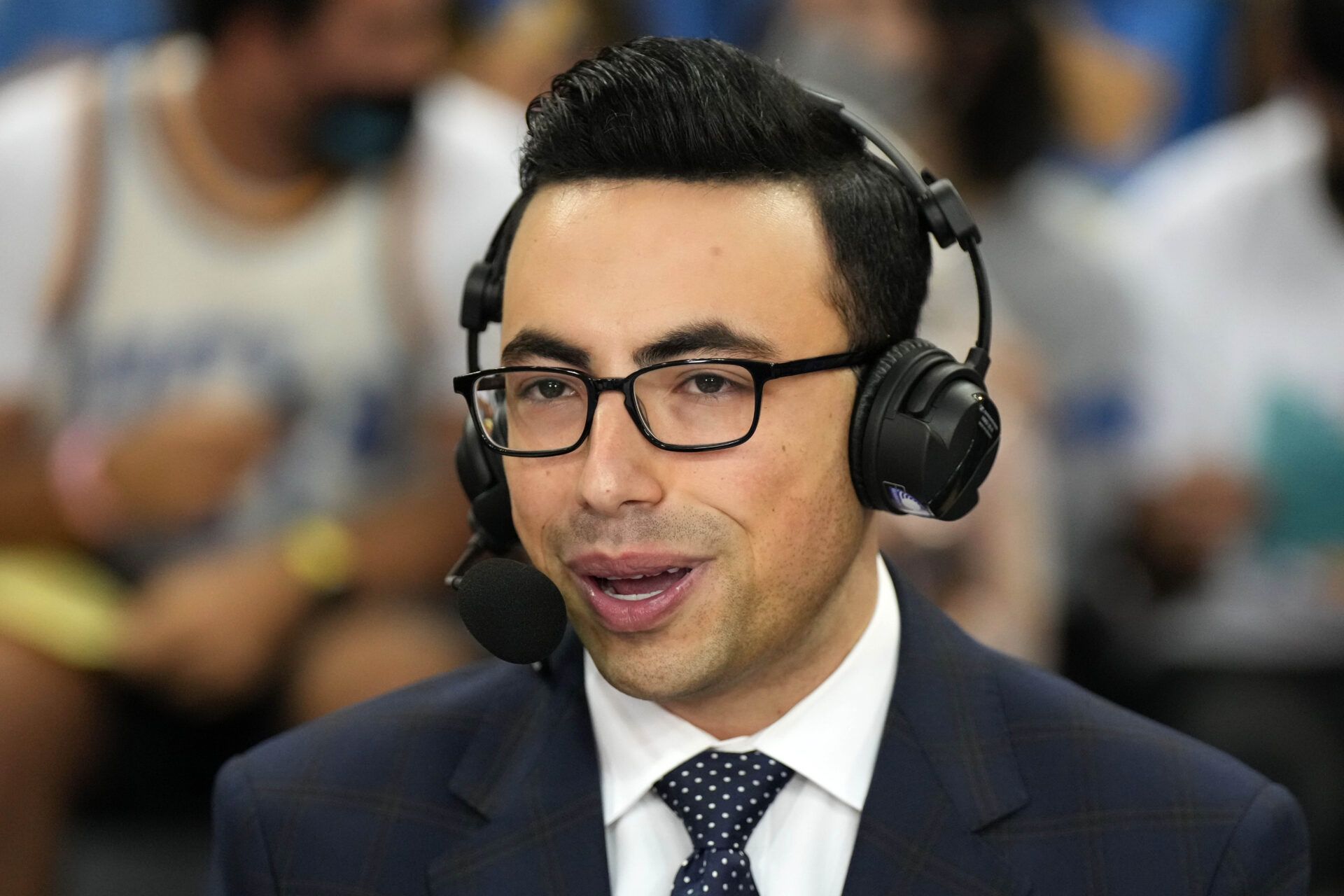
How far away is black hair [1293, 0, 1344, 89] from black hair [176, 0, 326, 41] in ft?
6.42

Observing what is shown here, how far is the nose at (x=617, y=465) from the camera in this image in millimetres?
1428

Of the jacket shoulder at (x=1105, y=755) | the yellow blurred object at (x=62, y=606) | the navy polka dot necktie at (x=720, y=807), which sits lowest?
the yellow blurred object at (x=62, y=606)

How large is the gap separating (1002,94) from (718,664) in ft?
7.58

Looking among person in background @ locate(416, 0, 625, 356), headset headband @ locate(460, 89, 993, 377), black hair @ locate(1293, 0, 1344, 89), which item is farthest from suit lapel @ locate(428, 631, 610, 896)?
black hair @ locate(1293, 0, 1344, 89)

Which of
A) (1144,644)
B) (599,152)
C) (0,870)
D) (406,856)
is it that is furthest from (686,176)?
(1144,644)

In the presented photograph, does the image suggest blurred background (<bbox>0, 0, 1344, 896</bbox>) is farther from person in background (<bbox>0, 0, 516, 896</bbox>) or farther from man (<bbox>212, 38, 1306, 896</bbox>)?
man (<bbox>212, 38, 1306, 896</bbox>)

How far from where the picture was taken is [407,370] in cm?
286

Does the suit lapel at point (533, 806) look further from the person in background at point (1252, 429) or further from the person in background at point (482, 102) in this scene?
the person in background at point (1252, 429)

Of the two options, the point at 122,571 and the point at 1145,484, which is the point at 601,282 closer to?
the point at 122,571

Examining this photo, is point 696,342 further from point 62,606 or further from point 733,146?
point 62,606

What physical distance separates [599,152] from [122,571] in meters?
→ 1.59

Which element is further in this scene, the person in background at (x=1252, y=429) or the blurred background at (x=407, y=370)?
the person in background at (x=1252, y=429)

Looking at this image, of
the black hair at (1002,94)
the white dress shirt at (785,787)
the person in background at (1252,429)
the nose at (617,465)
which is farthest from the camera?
the black hair at (1002,94)

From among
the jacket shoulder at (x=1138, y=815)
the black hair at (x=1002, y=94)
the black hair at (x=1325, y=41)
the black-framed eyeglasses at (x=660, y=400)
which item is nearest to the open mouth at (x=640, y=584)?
the black-framed eyeglasses at (x=660, y=400)
